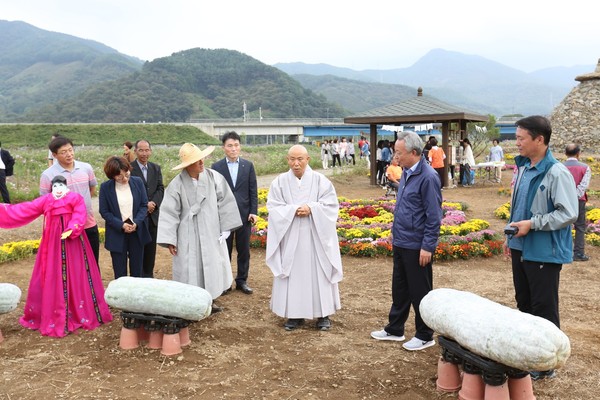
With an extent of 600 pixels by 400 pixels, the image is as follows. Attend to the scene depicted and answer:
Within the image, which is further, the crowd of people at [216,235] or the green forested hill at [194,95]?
the green forested hill at [194,95]

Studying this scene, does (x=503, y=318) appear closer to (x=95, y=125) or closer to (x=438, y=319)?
(x=438, y=319)

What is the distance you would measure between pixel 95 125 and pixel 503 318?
64.1m

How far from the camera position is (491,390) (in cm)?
361

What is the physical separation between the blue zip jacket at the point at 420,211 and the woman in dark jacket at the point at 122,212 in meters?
2.97

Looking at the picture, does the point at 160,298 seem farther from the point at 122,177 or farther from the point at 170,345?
the point at 122,177

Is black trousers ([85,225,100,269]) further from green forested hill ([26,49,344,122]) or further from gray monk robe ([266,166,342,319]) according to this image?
green forested hill ([26,49,344,122])

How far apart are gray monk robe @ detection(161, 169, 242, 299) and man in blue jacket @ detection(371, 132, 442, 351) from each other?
2003mm

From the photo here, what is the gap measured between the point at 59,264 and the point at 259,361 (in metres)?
2.37

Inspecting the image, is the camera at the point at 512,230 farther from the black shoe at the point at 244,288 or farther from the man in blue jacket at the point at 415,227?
the black shoe at the point at 244,288

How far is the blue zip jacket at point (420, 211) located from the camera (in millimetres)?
4621

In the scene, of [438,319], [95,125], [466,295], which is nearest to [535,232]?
[466,295]

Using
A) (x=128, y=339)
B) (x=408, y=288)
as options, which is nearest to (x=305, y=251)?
(x=408, y=288)

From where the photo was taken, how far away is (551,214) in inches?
152

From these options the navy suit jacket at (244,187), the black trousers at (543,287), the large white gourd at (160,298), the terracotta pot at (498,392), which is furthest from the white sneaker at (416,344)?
the navy suit jacket at (244,187)
